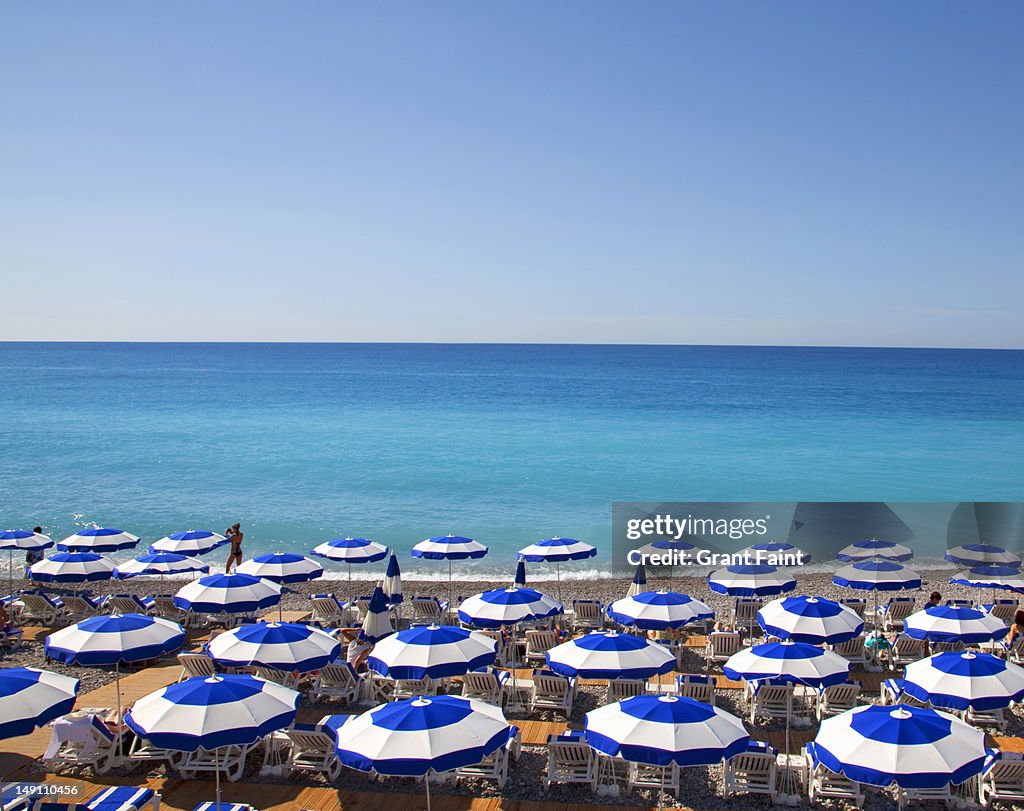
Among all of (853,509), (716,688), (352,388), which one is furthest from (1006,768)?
(352,388)

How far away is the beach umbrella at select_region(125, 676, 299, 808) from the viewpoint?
23.7 feet

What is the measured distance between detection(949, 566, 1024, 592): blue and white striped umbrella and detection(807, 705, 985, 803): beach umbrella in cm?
965

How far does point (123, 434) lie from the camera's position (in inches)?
2095

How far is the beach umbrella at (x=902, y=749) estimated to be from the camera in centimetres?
683

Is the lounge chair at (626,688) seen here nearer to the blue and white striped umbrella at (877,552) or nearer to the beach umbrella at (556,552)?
the beach umbrella at (556,552)

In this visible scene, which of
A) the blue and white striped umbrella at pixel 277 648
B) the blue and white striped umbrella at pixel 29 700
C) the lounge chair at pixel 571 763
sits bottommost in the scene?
the lounge chair at pixel 571 763

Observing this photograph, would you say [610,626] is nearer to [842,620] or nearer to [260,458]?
[842,620]

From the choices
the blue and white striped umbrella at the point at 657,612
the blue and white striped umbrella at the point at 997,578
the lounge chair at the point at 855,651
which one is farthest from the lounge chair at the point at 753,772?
the blue and white striped umbrella at the point at 997,578

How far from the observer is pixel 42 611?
50.3 ft

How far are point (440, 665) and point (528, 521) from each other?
1985 cm

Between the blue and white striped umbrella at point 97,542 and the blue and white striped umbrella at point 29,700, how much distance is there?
10.1 m

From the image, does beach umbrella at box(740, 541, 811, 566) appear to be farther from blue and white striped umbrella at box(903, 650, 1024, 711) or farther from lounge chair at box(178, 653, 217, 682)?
lounge chair at box(178, 653, 217, 682)

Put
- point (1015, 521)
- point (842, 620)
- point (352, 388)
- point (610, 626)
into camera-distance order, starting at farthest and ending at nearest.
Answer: point (352, 388) → point (1015, 521) → point (610, 626) → point (842, 620)

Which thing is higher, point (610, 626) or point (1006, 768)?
point (1006, 768)
